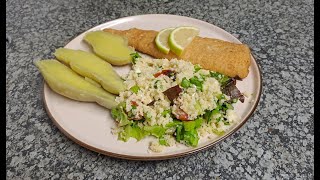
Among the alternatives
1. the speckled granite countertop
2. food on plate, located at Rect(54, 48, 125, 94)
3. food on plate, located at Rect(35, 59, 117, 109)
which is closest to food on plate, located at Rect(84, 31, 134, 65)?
food on plate, located at Rect(54, 48, 125, 94)

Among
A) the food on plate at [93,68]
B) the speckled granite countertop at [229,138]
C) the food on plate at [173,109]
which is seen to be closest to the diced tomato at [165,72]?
the food on plate at [173,109]

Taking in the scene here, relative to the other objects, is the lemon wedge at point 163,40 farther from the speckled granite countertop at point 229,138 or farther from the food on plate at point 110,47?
the speckled granite countertop at point 229,138

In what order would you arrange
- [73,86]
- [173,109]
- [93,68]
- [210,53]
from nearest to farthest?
[173,109], [73,86], [93,68], [210,53]

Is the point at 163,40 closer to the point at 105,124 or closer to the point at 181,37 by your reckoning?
the point at 181,37

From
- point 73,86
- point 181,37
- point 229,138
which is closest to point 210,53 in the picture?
point 181,37

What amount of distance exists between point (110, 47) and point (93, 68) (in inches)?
7.7

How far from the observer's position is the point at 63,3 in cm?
234

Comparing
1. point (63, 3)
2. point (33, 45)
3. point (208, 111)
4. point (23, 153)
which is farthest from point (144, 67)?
point (63, 3)

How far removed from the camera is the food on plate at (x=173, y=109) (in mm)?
1334

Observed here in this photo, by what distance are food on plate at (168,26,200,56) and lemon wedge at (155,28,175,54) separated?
0.08 ft

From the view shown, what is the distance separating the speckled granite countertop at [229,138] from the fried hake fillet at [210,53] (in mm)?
184

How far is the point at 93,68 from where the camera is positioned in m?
1.58

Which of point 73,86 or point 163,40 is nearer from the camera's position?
point 73,86

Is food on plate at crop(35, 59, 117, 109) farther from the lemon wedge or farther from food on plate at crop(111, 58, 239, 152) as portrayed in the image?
the lemon wedge
